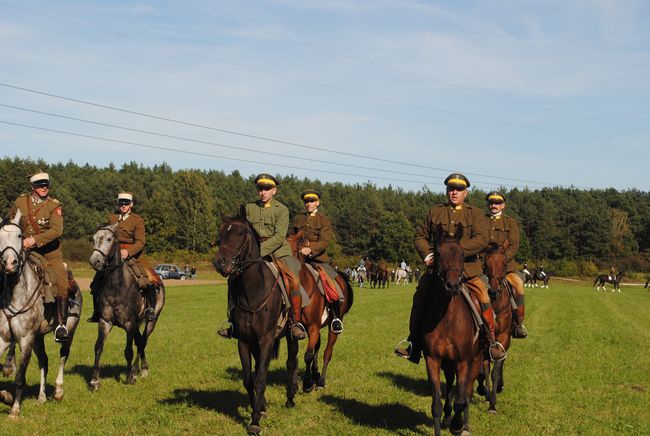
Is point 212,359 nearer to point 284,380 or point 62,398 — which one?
point 284,380

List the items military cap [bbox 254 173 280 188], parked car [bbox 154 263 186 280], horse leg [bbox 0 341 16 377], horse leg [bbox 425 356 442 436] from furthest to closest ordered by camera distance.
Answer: parked car [bbox 154 263 186 280] < horse leg [bbox 0 341 16 377] < military cap [bbox 254 173 280 188] < horse leg [bbox 425 356 442 436]

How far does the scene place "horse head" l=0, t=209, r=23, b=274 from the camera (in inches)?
419

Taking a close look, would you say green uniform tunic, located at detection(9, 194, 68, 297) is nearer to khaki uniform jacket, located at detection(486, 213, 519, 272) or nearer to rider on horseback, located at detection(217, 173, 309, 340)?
rider on horseback, located at detection(217, 173, 309, 340)

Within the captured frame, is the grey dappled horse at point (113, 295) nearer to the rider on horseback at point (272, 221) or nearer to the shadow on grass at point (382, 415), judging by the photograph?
the rider on horseback at point (272, 221)

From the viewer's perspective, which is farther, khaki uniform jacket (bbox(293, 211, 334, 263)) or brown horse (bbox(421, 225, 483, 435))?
khaki uniform jacket (bbox(293, 211, 334, 263))

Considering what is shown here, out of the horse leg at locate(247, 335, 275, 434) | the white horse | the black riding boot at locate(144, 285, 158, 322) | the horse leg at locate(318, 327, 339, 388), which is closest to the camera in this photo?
the horse leg at locate(247, 335, 275, 434)

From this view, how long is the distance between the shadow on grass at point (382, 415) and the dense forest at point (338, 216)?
83854 mm

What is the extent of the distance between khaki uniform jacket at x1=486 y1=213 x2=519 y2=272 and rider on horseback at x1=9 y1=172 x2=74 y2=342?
26.3 feet

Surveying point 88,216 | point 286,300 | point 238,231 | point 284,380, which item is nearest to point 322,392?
point 284,380

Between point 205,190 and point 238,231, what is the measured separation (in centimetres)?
12518

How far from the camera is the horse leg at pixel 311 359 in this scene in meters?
13.1

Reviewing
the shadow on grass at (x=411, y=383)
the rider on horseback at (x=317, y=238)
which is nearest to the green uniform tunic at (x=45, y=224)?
the rider on horseback at (x=317, y=238)

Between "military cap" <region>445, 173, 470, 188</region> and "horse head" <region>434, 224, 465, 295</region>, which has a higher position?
"military cap" <region>445, 173, 470, 188</region>

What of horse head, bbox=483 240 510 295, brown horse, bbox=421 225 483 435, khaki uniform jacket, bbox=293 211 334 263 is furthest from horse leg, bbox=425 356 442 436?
khaki uniform jacket, bbox=293 211 334 263
